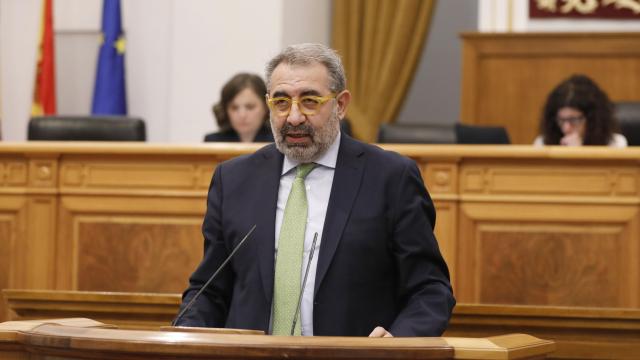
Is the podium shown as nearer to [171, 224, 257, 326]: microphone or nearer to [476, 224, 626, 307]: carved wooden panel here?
[171, 224, 257, 326]: microphone

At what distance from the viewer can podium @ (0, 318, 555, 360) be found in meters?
1.78

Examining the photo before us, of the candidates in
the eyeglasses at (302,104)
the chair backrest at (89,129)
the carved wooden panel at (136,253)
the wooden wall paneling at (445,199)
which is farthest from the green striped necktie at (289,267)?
the chair backrest at (89,129)

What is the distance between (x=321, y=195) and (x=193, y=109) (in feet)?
19.3

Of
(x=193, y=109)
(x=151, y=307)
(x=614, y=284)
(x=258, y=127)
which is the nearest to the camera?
(x=151, y=307)

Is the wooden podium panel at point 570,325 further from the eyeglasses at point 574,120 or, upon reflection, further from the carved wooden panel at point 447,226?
the eyeglasses at point 574,120

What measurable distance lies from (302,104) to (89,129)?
3455 millimetres

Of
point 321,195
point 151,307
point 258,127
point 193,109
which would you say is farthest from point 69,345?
point 193,109

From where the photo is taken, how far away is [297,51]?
2.63 m

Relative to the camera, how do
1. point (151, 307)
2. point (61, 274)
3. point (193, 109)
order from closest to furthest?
point (151, 307)
point (61, 274)
point (193, 109)

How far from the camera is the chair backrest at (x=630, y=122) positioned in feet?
18.7

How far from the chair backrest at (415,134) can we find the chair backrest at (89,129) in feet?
4.16

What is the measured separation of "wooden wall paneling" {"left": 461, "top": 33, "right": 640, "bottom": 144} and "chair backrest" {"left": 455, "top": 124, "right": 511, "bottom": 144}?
1951 millimetres

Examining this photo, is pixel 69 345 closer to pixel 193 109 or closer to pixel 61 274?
pixel 61 274

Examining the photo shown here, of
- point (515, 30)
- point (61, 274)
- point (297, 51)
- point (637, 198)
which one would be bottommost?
point (61, 274)
